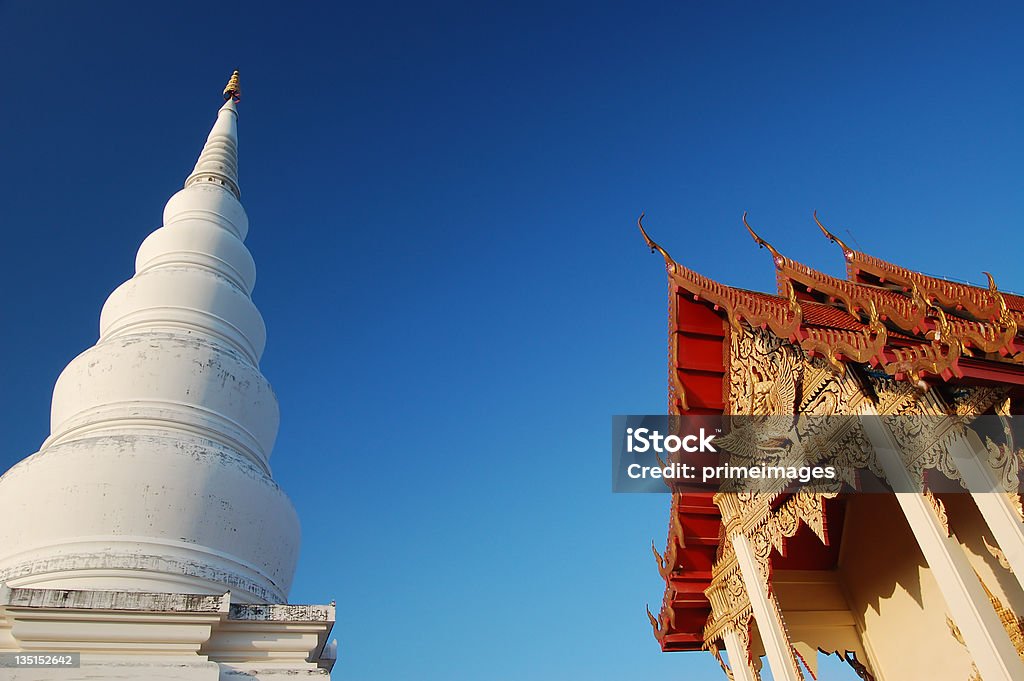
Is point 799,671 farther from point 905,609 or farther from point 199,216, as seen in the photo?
point 199,216

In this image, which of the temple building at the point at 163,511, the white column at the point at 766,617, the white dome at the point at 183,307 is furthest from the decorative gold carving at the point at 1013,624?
the white dome at the point at 183,307

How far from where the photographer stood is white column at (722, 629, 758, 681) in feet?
27.0

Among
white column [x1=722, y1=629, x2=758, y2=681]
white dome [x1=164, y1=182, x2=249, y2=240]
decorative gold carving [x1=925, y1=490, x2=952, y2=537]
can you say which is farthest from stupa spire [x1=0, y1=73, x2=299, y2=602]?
decorative gold carving [x1=925, y1=490, x2=952, y2=537]

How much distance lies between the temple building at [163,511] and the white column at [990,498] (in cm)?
508

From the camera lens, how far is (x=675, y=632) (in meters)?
9.41

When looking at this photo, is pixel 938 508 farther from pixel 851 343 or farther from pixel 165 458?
pixel 165 458

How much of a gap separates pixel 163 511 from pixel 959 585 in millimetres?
6527

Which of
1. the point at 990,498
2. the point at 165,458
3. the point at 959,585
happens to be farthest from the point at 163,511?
the point at 990,498

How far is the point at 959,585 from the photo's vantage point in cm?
537

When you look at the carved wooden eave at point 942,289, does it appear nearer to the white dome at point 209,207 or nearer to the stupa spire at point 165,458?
the stupa spire at point 165,458

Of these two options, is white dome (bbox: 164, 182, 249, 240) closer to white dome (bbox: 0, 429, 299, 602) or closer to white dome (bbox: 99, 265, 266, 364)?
white dome (bbox: 99, 265, 266, 364)

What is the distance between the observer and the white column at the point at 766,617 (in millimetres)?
7285

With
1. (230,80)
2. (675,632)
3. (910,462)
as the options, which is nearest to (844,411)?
(910,462)

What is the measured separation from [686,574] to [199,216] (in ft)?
27.3
